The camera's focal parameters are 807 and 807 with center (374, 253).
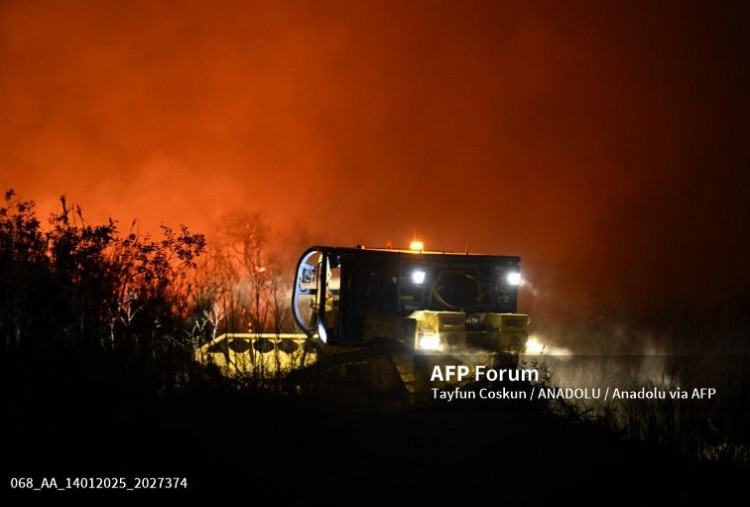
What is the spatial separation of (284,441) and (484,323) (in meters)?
5.59

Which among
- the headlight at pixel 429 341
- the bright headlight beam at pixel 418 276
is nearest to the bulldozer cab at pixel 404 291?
the bright headlight beam at pixel 418 276

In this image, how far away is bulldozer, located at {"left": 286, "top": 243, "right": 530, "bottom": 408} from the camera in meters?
12.7

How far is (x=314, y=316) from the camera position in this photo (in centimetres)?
1530

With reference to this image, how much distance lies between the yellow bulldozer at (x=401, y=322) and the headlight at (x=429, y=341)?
0.05 ft

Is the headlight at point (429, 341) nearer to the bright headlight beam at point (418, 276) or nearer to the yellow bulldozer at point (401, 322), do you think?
the yellow bulldozer at point (401, 322)

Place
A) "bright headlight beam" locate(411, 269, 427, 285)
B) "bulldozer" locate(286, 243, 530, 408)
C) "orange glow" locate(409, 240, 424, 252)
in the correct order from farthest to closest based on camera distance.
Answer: "orange glow" locate(409, 240, 424, 252)
"bright headlight beam" locate(411, 269, 427, 285)
"bulldozer" locate(286, 243, 530, 408)

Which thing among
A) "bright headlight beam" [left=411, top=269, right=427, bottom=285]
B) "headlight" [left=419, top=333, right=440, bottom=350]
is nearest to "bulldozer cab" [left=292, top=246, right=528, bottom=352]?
"bright headlight beam" [left=411, top=269, right=427, bottom=285]

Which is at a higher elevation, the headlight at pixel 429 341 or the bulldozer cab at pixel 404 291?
the bulldozer cab at pixel 404 291

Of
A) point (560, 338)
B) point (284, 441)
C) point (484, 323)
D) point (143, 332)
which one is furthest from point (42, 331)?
point (560, 338)

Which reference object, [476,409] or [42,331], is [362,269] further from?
[42,331]

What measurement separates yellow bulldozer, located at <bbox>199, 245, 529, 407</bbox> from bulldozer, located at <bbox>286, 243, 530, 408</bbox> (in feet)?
0.06

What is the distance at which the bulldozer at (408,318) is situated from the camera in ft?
41.7

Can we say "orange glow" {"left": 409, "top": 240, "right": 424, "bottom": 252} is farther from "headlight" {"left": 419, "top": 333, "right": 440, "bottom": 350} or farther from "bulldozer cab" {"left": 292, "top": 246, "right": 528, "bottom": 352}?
"headlight" {"left": 419, "top": 333, "right": 440, "bottom": 350}

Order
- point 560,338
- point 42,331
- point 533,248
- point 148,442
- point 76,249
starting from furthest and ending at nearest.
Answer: point 533,248, point 560,338, point 76,249, point 42,331, point 148,442
